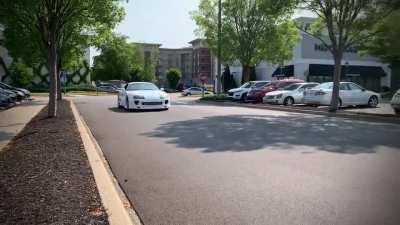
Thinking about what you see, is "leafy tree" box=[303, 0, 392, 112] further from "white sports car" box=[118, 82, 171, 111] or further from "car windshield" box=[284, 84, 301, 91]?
"white sports car" box=[118, 82, 171, 111]

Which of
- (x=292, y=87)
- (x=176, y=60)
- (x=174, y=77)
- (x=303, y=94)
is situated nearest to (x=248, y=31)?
(x=292, y=87)

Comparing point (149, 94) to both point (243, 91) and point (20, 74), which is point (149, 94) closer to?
point (243, 91)

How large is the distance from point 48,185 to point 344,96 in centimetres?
2030

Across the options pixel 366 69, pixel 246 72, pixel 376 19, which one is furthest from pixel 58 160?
pixel 366 69

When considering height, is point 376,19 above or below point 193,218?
above

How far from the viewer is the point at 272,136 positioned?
11773mm

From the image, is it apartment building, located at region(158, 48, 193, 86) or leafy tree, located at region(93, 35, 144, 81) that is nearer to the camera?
leafy tree, located at region(93, 35, 144, 81)

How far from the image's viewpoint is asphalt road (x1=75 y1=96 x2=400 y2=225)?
533 centimetres

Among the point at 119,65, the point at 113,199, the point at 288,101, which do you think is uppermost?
the point at 119,65

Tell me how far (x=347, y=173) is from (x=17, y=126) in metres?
10.4

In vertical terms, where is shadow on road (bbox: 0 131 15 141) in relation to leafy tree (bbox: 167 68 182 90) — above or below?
below

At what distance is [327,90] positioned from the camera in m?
24.7

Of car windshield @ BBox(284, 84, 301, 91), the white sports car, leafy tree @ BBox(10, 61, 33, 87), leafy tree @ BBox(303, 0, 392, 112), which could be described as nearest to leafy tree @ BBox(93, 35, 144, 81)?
leafy tree @ BBox(10, 61, 33, 87)

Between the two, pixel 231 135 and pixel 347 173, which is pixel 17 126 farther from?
pixel 347 173
